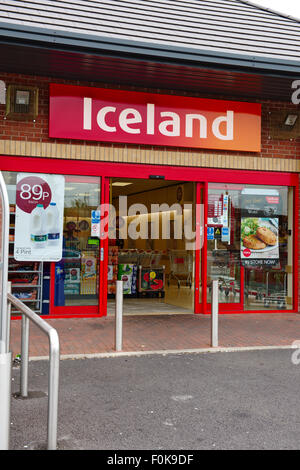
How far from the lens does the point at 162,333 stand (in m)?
8.03

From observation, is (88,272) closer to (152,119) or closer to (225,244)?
(225,244)

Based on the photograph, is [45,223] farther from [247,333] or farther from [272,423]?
[272,423]

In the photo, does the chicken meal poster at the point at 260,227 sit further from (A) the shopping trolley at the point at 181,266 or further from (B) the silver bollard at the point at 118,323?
(B) the silver bollard at the point at 118,323

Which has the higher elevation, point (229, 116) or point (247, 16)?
point (247, 16)

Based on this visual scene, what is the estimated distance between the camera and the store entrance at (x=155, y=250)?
1166 centimetres

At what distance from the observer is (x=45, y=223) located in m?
9.16

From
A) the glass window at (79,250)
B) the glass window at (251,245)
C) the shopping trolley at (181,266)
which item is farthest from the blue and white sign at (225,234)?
the shopping trolley at (181,266)

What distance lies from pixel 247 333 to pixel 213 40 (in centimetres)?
506

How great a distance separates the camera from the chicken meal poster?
405 inches

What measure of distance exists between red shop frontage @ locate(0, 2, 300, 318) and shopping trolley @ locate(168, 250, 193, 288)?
3.02m

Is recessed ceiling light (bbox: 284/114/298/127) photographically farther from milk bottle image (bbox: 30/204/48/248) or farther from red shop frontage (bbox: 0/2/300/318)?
milk bottle image (bbox: 30/204/48/248)

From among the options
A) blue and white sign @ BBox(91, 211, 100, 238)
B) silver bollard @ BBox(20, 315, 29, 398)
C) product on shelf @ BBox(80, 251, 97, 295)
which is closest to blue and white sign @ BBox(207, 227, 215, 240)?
blue and white sign @ BBox(91, 211, 100, 238)

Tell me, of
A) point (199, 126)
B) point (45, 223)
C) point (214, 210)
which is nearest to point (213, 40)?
point (199, 126)

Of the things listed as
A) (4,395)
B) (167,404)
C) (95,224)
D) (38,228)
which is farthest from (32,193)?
(4,395)
